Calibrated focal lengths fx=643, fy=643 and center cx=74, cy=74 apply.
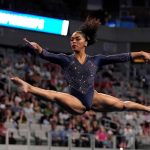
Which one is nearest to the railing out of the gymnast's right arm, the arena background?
the arena background

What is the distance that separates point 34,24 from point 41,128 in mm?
6581

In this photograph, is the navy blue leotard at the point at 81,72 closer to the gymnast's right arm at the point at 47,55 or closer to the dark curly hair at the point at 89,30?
the gymnast's right arm at the point at 47,55

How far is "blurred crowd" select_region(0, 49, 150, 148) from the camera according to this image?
17094 millimetres

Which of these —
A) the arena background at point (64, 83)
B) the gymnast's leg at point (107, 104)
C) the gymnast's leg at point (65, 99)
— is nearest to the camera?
the gymnast's leg at point (65, 99)

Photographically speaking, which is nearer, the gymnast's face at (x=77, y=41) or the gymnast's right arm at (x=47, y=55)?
the gymnast's right arm at (x=47, y=55)

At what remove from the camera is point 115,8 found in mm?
31828

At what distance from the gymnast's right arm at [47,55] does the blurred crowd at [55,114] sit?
6.22 metres

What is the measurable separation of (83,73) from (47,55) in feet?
2.18

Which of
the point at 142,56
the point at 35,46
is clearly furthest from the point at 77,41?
the point at 142,56

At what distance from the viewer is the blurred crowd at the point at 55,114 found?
56.1 feet

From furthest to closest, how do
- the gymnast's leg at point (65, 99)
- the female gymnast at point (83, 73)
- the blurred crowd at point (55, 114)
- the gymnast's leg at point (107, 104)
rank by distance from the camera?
1. the blurred crowd at point (55, 114)
2. the gymnast's leg at point (107, 104)
3. the female gymnast at point (83, 73)
4. the gymnast's leg at point (65, 99)

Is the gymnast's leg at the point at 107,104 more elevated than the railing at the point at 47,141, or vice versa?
the gymnast's leg at the point at 107,104

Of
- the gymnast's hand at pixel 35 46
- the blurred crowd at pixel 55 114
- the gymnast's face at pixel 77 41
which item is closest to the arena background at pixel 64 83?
the blurred crowd at pixel 55 114

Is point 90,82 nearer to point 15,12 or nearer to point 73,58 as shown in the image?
point 73,58
